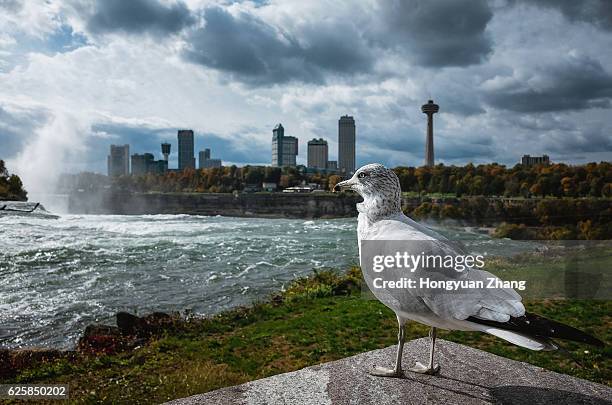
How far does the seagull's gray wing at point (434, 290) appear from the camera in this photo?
243 cm

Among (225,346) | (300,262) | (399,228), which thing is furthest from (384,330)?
(300,262)

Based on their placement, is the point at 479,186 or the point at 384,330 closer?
the point at 384,330

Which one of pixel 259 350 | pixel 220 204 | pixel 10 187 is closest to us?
pixel 259 350

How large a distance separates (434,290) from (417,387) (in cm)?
103

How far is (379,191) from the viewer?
10.5 ft

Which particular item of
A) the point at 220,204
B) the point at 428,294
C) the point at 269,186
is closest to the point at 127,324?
the point at 428,294

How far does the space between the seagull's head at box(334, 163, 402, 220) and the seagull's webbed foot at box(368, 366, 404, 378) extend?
Answer: 3.98ft

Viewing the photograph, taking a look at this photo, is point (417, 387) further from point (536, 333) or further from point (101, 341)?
point (101, 341)

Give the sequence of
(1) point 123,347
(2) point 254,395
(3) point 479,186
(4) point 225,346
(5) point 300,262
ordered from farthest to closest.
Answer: (3) point 479,186
(5) point 300,262
(1) point 123,347
(4) point 225,346
(2) point 254,395

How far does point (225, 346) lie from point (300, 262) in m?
10.6

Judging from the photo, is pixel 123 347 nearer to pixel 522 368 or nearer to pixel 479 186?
pixel 522 368

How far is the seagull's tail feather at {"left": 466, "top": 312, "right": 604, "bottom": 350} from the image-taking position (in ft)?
7.36

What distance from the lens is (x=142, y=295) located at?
12.9 m

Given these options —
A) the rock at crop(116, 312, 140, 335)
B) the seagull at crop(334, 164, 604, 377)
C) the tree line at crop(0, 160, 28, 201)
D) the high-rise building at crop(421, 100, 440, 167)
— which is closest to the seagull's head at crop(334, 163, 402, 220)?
the seagull at crop(334, 164, 604, 377)
